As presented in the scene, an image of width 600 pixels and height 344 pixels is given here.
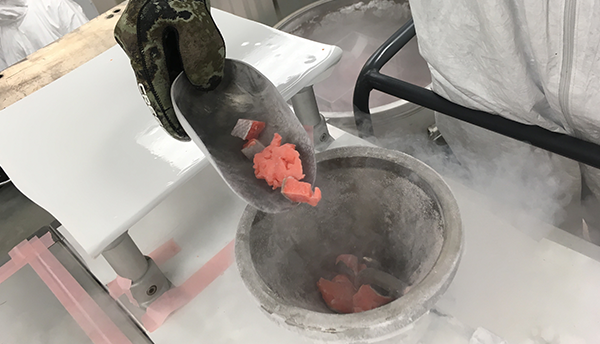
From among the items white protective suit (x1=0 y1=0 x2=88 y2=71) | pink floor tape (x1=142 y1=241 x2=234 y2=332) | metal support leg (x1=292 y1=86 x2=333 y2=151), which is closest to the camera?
pink floor tape (x1=142 y1=241 x2=234 y2=332)

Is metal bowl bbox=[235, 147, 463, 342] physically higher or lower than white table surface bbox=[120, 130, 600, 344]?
higher

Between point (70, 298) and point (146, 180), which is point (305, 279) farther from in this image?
point (70, 298)

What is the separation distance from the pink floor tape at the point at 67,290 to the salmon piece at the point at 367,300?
1.51 feet

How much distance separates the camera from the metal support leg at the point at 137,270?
2.20 ft

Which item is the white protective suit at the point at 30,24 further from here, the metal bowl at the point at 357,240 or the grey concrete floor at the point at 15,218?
the metal bowl at the point at 357,240

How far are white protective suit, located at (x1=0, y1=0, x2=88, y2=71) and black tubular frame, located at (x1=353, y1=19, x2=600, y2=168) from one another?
4.99ft

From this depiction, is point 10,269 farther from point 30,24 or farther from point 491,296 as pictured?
point 30,24

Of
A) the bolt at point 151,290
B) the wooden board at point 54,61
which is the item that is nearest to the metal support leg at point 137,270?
the bolt at point 151,290

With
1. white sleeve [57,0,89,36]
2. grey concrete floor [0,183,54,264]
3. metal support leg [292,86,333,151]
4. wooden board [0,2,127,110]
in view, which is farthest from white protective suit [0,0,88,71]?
metal support leg [292,86,333,151]

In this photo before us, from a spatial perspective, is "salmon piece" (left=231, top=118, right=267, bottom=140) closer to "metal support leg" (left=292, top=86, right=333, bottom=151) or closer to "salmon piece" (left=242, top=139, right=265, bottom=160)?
"salmon piece" (left=242, top=139, right=265, bottom=160)

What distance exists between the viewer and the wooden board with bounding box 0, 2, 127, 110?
0.94 meters

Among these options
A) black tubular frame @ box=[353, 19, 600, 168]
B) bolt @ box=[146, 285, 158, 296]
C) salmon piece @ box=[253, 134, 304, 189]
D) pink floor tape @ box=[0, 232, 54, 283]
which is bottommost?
bolt @ box=[146, 285, 158, 296]

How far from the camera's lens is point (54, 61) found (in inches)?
39.9

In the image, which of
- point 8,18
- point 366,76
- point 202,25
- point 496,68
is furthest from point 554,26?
point 8,18
